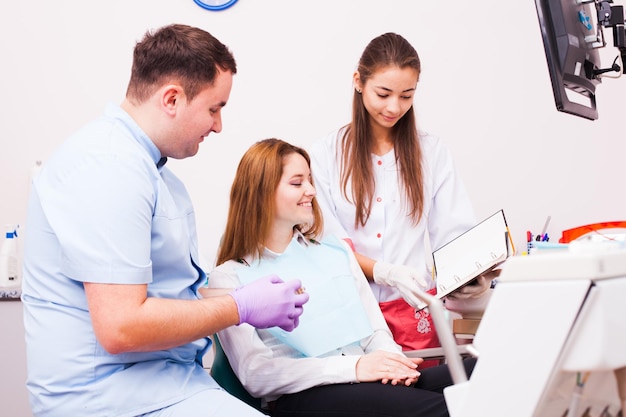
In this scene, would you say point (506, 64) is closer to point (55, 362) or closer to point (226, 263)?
point (226, 263)

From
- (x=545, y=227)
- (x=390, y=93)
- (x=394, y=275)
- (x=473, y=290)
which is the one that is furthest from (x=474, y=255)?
(x=545, y=227)

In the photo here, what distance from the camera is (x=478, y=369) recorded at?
2.53 ft

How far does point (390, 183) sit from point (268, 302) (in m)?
0.94

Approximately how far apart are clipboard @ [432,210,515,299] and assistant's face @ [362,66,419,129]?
51cm

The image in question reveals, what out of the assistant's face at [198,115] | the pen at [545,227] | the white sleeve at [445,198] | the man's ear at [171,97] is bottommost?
the pen at [545,227]

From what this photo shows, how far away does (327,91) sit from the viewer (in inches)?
112

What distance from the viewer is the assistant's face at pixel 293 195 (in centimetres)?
186

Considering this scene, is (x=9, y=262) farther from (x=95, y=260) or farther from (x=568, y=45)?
(x=568, y=45)

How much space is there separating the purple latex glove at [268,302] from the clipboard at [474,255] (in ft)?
1.26

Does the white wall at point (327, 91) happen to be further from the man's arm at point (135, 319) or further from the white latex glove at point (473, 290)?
the man's arm at point (135, 319)

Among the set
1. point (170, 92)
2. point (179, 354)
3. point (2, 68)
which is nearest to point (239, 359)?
point (179, 354)

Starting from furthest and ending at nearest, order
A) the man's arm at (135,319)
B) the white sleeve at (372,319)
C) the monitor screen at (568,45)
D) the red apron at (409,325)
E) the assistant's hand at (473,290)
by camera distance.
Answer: the red apron at (409,325)
the white sleeve at (372,319)
the assistant's hand at (473,290)
the monitor screen at (568,45)
the man's arm at (135,319)

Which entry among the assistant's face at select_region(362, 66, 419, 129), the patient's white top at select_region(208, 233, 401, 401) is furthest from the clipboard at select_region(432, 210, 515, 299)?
the assistant's face at select_region(362, 66, 419, 129)

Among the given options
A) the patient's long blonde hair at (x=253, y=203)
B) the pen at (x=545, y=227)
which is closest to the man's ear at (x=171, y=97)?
the patient's long blonde hair at (x=253, y=203)
